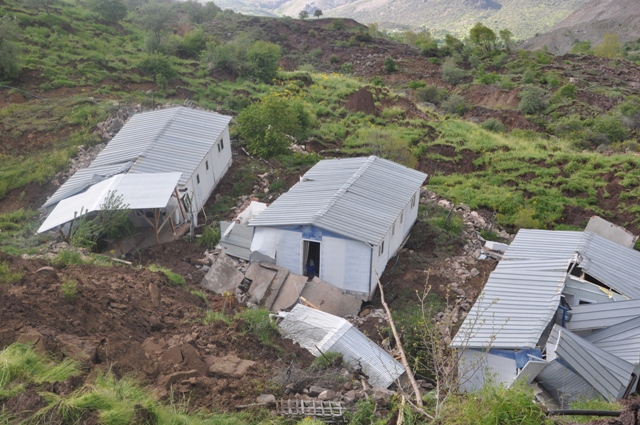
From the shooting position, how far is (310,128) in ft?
85.4

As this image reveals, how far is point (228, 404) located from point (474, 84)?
129 ft

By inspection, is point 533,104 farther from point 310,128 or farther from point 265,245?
point 265,245

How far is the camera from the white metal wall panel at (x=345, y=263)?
45.6ft

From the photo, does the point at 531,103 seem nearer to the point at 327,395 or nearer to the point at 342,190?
the point at 342,190

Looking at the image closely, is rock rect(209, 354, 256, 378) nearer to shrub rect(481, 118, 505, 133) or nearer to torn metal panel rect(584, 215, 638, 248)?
torn metal panel rect(584, 215, 638, 248)

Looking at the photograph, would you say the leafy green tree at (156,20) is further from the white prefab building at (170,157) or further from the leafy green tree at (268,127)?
the white prefab building at (170,157)

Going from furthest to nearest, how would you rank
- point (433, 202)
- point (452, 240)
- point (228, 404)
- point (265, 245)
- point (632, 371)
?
1. point (433, 202)
2. point (452, 240)
3. point (265, 245)
4. point (632, 371)
5. point (228, 404)

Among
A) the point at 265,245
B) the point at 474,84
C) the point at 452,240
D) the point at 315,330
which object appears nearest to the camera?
the point at 315,330

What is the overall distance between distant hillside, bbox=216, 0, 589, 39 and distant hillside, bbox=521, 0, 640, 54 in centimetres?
2541

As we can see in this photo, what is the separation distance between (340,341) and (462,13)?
485 ft

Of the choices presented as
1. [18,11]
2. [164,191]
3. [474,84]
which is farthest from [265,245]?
[474,84]

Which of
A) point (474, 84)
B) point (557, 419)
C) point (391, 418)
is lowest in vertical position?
point (474, 84)

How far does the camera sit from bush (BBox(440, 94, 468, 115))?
35844mm

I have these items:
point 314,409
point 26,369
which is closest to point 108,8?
point 26,369
